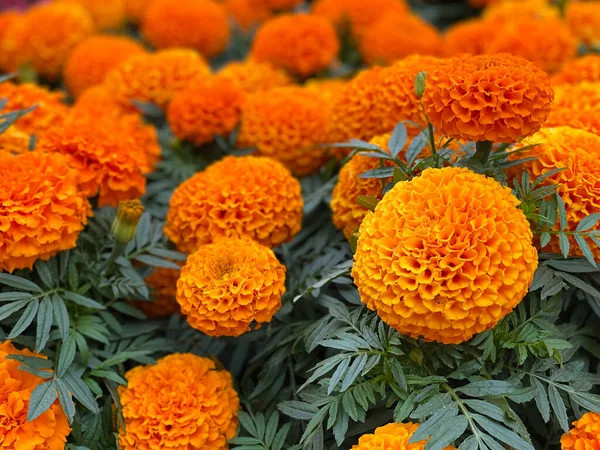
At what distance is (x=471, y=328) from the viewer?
1.19m

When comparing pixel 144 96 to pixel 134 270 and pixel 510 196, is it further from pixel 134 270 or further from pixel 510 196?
pixel 510 196

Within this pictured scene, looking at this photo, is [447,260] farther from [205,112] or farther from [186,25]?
[186,25]

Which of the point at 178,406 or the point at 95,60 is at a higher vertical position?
the point at 95,60

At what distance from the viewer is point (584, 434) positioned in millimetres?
1286

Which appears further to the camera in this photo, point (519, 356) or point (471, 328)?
point (519, 356)

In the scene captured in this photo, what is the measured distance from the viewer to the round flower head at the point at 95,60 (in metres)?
2.81

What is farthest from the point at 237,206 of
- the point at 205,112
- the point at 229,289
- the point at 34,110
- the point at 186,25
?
the point at 186,25

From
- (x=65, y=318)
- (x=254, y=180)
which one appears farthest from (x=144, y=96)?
(x=65, y=318)

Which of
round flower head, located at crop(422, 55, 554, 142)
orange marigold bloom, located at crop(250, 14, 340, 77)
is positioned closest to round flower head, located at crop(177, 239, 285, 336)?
round flower head, located at crop(422, 55, 554, 142)

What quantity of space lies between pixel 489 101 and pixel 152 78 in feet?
4.79

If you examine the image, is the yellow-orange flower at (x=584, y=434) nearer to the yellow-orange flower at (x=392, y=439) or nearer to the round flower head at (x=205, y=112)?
the yellow-orange flower at (x=392, y=439)

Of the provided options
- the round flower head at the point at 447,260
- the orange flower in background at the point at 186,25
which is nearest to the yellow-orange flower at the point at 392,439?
the round flower head at the point at 447,260

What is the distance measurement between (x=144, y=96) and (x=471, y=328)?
5.37 feet

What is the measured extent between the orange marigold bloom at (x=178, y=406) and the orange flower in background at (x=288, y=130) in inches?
30.9
